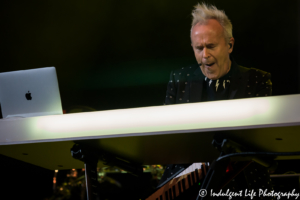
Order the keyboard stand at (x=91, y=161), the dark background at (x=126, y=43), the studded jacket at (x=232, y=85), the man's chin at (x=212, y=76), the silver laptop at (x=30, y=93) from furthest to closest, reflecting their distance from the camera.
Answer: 1. the dark background at (x=126, y=43)
2. the man's chin at (x=212, y=76)
3. the studded jacket at (x=232, y=85)
4. the silver laptop at (x=30, y=93)
5. the keyboard stand at (x=91, y=161)

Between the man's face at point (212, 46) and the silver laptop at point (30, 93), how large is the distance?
103cm

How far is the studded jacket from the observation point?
158 centimetres

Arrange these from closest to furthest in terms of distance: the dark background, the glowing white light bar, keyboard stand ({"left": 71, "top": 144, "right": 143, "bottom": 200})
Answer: the glowing white light bar → keyboard stand ({"left": 71, "top": 144, "right": 143, "bottom": 200}) → the dark background

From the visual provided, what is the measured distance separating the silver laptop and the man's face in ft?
3.37

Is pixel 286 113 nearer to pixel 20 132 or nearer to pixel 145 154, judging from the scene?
pixel 145 154

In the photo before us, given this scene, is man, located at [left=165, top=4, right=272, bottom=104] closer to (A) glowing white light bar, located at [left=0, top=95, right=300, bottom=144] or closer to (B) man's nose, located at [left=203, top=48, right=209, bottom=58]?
(B) man's nose, located at [left=203, top=48, right=209, bottom=58]

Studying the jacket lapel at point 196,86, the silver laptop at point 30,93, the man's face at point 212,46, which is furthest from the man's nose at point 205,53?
the silver laptop at point 30,93

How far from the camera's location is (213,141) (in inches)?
27.4

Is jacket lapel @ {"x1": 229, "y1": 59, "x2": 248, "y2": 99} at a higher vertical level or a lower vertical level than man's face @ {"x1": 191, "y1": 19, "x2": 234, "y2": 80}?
lower

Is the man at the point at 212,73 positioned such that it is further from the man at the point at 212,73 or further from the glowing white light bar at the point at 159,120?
the glowing white light bar at the point at 159,120

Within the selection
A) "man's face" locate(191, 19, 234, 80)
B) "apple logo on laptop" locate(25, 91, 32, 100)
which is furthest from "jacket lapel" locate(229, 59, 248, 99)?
"apple logo on laptop" locate(25, 91, 32, 100)

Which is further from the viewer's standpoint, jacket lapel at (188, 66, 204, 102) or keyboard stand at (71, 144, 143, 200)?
jacket lapel at (188, 66, 204, 102)

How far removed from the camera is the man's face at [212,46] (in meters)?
1.79

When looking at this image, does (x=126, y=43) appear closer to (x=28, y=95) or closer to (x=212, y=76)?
→ (x=212, y=76)
